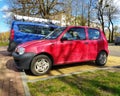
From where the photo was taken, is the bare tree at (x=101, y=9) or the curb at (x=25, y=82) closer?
the curb at (x=25, y=82)

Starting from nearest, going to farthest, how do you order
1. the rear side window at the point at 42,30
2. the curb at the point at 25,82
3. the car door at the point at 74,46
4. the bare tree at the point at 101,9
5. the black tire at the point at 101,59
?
1. the curb at the point at 25,82
2. the car door at the point at 74,46
3. the black tire at the point at 101,59
4. the rear side window at the point at 42,30
5. the bare tree at the point at 101,9

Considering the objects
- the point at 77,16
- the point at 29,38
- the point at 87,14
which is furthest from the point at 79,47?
the point at 87,14

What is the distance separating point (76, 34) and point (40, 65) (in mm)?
2017

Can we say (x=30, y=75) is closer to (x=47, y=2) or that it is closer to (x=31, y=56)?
(x=31, y=56)

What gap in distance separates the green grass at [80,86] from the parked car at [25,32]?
544cm

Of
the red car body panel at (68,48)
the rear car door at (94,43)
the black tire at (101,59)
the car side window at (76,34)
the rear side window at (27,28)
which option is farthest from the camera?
the rear side window at (27,28)

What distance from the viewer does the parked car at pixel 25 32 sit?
12.2 metres

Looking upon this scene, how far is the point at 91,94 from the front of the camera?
577 centimetres

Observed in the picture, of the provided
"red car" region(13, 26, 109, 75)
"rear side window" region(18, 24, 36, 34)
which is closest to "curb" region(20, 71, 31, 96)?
"red car" region(13, 26, 109, 75)

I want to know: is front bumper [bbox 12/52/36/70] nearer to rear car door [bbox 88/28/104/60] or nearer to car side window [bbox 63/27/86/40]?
car side window [bbox 63/27/86/40]

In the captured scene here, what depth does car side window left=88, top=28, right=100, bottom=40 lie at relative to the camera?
374 inches

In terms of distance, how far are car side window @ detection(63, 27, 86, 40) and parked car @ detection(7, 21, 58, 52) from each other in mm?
4059

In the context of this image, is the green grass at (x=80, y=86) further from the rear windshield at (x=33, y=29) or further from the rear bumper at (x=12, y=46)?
the rear windshield at (x=33, y=29)

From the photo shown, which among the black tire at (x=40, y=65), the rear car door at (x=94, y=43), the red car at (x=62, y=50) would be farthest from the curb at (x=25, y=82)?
the rear car door at (x=94, y=43)
